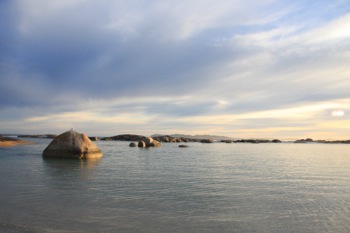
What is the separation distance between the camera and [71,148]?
3356 centimetres

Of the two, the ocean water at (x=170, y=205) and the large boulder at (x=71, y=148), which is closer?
the ocean water at (x=170, y=205)

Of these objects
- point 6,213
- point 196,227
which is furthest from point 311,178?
point 6,213

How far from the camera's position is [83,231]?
29.2 feet

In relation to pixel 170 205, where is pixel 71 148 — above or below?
above

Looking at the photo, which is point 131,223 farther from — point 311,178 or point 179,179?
point 311,178

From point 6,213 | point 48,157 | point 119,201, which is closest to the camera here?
point 6,213

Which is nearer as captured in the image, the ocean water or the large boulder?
the ocean water

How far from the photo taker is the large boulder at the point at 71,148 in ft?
110

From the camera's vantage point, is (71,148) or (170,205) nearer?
(170,205)

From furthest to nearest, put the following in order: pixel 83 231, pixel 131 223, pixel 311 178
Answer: pixel 311 178
pixel 131 223
pixel 83 231

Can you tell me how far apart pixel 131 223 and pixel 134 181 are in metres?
8.71

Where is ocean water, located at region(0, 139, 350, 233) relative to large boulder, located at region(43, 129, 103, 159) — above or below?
below

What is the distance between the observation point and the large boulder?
33531 millimetres

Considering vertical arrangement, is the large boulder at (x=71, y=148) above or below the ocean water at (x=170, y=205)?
above
